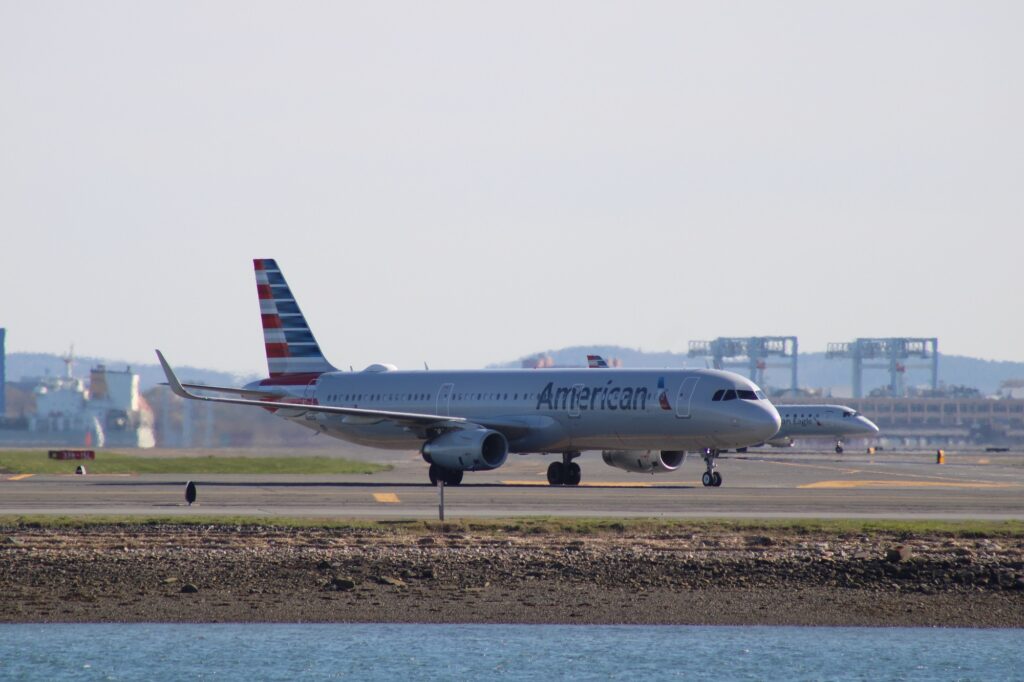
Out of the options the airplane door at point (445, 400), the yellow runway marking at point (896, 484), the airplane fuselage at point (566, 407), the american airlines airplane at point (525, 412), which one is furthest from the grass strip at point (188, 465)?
the yellow runway marking at point (896, 484)

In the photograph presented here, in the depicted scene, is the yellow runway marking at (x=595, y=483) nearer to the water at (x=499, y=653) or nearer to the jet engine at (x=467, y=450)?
the jet engine at (x=467, y=450)

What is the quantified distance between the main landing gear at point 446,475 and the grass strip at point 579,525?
62.8 ft

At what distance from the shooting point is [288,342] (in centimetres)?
6925

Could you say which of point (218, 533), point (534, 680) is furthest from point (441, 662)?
point (218, 533)

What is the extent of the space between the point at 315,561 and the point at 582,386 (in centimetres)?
2808

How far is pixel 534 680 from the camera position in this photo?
905 inches

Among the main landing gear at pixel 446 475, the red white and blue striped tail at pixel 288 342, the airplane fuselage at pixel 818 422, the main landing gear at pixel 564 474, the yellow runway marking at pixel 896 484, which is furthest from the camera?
the airplane fuselage at pixel 818 422

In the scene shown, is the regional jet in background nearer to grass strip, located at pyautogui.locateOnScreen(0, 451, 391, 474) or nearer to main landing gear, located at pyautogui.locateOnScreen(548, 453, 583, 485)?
grass strip, located at pyautogui.locateOnScreen(0, 451, 391, 474)

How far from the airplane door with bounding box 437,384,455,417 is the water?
36.0 m

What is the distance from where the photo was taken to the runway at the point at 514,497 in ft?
139

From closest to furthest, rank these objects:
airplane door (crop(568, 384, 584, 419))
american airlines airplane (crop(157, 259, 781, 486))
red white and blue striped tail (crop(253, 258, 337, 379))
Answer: american airlines airplane (crop(157, 259, 781, 486)) < airplane door (crop(568, 384, 584, 419)) < red white and blue striped tail (crop(253, 258, 337, 379))

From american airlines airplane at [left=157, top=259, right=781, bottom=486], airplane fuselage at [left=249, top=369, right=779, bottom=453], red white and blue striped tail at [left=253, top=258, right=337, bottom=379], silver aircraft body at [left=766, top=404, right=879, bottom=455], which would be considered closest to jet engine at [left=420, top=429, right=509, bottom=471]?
american airlines airplane at [left=157, top=259, right=781, bottom=486]

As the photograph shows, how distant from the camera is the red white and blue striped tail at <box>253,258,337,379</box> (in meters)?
69.1

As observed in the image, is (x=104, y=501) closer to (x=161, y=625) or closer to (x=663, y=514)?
(x=663, y=514)
